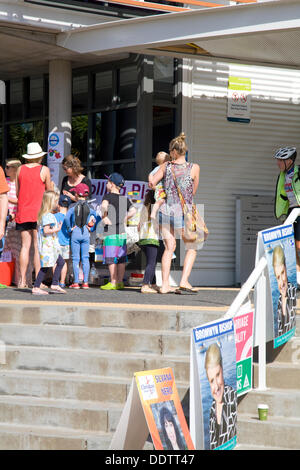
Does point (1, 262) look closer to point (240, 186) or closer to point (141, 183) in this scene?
point (141, 183)

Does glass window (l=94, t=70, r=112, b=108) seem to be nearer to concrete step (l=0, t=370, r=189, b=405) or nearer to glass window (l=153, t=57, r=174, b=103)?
glass window (l=153, t=57, r=174, b=103)

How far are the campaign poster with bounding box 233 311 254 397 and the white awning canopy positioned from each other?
16.8ft

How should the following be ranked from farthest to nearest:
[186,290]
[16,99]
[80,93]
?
[16,99], [80,93], [186,290]

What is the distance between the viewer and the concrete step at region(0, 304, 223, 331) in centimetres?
731

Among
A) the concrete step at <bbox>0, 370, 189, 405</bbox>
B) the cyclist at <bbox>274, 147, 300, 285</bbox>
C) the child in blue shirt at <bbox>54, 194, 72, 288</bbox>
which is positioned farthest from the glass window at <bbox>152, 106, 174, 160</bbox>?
the concrete step at <bbox>0, 370, 189, 405</bbox>

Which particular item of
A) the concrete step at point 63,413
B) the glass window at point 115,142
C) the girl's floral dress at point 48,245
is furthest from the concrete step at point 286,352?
the glass window at point 115,142

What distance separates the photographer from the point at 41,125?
15.0 m

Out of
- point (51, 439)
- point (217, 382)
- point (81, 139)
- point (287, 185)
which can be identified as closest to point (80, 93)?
point (81, 139)

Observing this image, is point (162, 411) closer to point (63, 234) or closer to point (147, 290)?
point (147, 290)

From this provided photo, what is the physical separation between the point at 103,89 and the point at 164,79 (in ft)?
3.97

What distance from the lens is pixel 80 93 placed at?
47.1 ft

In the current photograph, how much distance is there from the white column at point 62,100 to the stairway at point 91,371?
21.0ft

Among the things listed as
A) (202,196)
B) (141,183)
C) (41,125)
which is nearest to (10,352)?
(141,183)

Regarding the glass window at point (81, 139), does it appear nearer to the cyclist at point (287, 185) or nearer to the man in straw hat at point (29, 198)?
the man in straw hat at point (29, 198)
